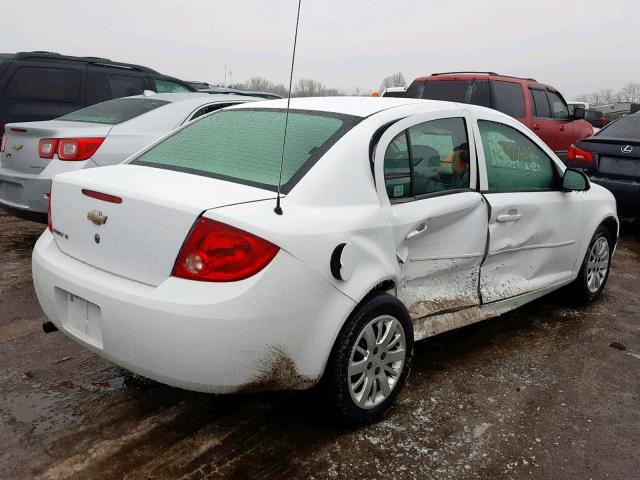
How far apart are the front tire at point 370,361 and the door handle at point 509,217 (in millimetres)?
1000

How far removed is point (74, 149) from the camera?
496 cm

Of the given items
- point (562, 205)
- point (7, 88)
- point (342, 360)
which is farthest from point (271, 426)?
point (7, 88)

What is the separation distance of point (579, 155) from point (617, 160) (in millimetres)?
462

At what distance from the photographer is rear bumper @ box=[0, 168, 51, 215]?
16.1ft

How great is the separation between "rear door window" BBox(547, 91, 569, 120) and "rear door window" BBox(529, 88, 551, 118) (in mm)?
155

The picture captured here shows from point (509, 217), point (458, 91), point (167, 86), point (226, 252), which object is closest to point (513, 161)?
point (509, 217)

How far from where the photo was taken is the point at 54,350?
3.49 m

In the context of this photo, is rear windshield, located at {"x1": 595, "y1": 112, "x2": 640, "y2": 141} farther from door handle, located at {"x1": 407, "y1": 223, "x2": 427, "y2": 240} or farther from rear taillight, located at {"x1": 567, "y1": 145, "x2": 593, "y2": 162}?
door handle, located at {"x1": 407, "y1": 223, "x2": 427, "y2": 240}

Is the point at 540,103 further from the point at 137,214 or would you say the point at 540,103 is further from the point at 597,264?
the point at 137,214

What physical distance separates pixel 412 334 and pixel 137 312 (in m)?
1.32

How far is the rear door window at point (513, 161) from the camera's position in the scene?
11.7ft

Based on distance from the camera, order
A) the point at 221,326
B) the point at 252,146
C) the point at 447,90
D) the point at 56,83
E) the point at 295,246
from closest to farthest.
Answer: the point at 221,326, the point at 295,246, the point at 252,146, the point at 56,83, the point at 447,90

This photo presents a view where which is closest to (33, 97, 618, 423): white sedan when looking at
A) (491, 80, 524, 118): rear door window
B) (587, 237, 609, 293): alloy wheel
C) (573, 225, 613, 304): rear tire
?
(573, 225, 613, 304): rear tire

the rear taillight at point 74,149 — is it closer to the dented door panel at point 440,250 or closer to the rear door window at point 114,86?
the dented door panel at point 440,250
